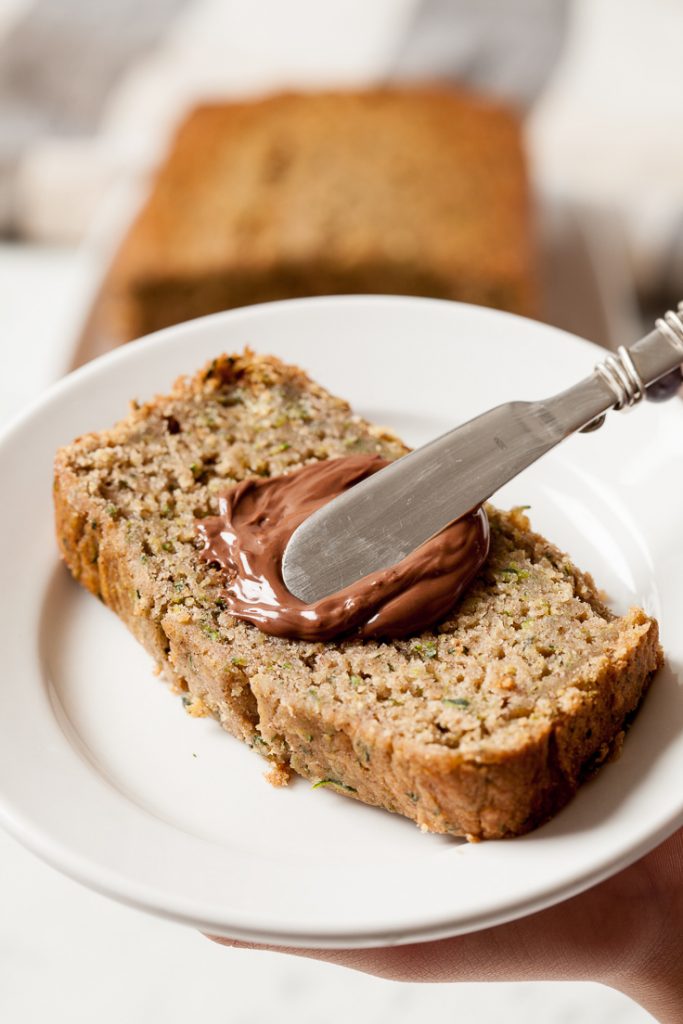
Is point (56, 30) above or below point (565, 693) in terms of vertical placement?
above

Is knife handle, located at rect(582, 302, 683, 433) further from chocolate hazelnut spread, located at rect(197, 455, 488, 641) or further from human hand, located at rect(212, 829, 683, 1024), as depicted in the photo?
human hand, located at rect(212, 829, 683, 1024)

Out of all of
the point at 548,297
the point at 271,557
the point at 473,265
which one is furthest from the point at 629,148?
the point at 271,557

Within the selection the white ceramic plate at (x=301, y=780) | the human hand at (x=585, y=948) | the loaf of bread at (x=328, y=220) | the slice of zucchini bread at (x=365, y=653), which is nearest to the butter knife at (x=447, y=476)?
the slice of zucchini bread at (x=365, y=653)

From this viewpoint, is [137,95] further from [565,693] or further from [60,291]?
[565,693]

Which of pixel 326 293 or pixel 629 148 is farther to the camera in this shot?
pixel 629 148

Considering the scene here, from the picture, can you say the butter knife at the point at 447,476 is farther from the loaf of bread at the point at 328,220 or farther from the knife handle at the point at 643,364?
the loaf of bread at the point at 328,220
